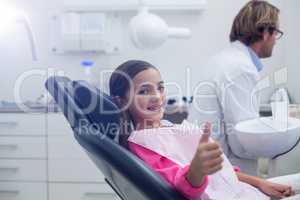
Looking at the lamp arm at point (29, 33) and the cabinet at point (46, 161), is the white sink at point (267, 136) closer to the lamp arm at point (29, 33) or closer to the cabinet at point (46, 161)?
the cabinet at point (46, 161)

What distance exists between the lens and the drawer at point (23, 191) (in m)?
2.27

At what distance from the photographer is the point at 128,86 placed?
1.06m

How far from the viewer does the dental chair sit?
2.40 feet

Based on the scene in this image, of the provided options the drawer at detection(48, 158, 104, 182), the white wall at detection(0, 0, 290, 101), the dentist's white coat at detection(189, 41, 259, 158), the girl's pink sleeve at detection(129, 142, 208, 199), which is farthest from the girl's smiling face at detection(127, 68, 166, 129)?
the white wall at detection(0, 0, 290, 101)

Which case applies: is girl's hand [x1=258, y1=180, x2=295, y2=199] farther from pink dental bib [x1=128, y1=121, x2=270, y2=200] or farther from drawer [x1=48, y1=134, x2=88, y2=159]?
drawer [x1=48, y1=134, x2=88, y2=159]

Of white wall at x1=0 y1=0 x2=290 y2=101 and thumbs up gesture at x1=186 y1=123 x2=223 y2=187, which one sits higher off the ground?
white wall at x1=0 y1=0 x2=290 y2=101

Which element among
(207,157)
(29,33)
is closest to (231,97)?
(207,157)

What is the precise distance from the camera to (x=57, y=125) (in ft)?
7.30

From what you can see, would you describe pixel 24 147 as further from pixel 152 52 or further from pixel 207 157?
pixel 207 157

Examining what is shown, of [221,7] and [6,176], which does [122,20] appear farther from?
[6,176]

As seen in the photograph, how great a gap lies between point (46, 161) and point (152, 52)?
0.99 m

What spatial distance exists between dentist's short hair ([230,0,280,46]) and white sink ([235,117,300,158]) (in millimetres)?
371

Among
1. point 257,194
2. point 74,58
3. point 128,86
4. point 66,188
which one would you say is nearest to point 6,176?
point 66,188

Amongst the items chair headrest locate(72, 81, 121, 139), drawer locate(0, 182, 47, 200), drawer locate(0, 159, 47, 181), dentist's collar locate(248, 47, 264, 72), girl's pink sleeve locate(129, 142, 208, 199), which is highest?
dentist's collar locate(248, 47, 264, 72)
